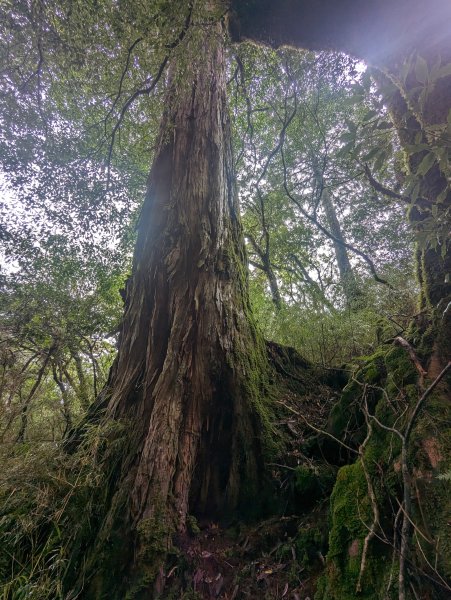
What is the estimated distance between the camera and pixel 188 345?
244 centimetres

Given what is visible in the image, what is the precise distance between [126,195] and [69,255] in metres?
1.80

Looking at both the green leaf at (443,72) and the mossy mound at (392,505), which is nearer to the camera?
the mossy mound at (392,505)

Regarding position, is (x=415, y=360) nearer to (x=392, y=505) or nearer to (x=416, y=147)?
(x=392, y=505)

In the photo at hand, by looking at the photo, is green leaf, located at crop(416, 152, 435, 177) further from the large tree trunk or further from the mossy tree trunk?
the large tree trunk

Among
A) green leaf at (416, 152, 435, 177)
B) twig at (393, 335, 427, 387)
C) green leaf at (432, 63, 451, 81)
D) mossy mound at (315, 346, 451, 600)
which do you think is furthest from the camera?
twig at (393, 335, 427, 387)

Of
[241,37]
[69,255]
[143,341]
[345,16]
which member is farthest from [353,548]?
[69,255]

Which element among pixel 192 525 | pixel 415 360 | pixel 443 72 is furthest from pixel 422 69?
pixel 192 525

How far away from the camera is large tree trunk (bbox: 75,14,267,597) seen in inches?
76.4

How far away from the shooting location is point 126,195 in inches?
259

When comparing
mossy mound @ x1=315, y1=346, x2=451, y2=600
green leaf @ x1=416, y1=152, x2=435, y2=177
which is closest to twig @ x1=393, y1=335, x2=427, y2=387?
mossy mound @ x1=315, y1=346, x2=451, y2=600

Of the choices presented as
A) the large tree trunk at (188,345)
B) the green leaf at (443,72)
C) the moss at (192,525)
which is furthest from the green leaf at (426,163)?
the moss at (192,525)

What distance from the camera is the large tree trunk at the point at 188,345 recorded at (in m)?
1.94

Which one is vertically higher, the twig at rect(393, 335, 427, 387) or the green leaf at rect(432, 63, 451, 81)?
the green leaf at rect(432, 63, 451, 81)

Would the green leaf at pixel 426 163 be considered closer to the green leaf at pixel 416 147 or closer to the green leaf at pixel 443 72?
the green leaf at pixel 416 147
